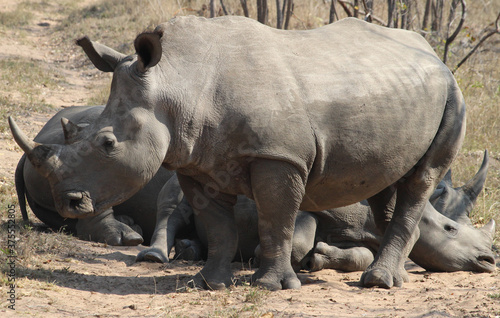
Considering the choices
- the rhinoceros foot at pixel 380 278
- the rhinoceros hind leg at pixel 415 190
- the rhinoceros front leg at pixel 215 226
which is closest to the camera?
the rhinoceros front leg at pixel 215 226

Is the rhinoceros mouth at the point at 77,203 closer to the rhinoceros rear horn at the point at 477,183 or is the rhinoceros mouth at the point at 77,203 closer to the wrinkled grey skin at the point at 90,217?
the wrinkled grey skin at the point at 90,217

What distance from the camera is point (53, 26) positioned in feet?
58.8

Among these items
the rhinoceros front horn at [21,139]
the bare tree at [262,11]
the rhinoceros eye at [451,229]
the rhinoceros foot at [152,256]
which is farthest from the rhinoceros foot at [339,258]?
the bare tree at [262,11]

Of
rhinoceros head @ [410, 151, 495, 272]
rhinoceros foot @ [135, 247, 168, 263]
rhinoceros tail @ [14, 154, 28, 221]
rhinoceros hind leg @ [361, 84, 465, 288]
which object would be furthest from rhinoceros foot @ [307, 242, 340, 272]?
rhinoceros tail @ [14, 154, 28, 221]

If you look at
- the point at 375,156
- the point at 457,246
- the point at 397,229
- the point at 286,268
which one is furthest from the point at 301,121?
the point at 457,246

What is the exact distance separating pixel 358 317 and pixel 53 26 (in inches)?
626

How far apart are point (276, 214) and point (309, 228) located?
1.07 meters

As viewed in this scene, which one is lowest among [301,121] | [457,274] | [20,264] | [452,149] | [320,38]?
[457,274]

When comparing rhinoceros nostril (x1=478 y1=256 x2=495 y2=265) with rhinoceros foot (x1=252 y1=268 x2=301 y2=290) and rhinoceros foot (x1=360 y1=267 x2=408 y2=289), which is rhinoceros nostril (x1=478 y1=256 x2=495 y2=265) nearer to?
rhinoceros foot (x1=360 y1=267 x2=408 y2=289)

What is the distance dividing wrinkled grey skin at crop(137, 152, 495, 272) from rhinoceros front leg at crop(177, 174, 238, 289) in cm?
70

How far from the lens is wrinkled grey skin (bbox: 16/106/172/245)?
5.82 meters

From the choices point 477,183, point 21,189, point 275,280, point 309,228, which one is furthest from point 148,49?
point 477,183

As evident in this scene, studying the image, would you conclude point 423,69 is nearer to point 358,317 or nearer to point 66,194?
point 358,317

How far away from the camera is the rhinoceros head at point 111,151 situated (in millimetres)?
3881
